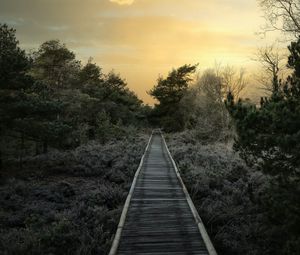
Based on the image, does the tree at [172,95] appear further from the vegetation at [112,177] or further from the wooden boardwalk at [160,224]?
the wooden boardwalk at [160,224]

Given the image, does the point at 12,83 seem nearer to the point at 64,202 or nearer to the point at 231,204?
the point at 64,202

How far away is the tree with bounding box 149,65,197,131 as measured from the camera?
6462 centimetres

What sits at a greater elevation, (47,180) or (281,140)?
(281,140)

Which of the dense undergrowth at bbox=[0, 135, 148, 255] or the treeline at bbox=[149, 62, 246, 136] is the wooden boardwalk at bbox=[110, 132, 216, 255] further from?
the treeline at bbox=[149, 62, 246, 136]

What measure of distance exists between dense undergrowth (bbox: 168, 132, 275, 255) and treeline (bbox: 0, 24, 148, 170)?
25.9ft

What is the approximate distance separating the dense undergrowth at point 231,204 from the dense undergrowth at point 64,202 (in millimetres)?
2873

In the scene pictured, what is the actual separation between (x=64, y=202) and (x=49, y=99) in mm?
9372

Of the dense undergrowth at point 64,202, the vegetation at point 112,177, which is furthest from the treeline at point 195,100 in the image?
the dense undergrowth at point 64,202

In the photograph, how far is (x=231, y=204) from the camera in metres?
13.6

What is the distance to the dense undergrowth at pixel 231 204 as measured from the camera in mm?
9797

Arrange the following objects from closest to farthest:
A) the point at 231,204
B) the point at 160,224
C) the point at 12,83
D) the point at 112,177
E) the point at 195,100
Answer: the point at 160,224, the point at 231,204, the point at 112,177, the point at 12,83, the point at 195,100

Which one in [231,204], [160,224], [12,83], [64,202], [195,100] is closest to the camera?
[160,224]

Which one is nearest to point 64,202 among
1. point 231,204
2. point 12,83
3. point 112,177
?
point 112,177

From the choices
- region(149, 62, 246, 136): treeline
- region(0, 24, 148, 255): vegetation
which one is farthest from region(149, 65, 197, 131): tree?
region(0, 24, 148, 255): vegetation
